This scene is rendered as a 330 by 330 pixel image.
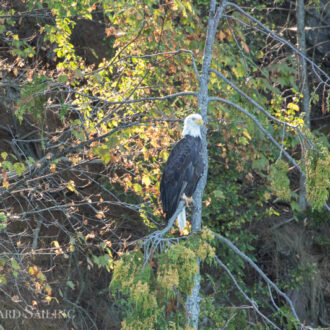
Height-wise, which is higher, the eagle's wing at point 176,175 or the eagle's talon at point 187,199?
the eagle's wing at point 176,175

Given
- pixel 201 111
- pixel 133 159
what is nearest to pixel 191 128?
pixel 201 111

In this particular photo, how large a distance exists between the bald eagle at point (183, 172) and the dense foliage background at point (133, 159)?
333 millimetres

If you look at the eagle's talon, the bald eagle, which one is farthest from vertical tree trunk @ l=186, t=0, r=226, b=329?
the bald eagle

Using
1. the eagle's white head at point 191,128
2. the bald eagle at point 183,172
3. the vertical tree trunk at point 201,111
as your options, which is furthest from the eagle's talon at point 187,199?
the eagle's white head at point 191,128

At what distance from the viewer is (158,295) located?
9.92 ft

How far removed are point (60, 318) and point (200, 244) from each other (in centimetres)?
470

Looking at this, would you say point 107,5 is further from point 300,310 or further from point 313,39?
point 300,310

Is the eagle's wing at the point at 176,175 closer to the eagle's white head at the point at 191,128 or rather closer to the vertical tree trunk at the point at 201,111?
the eagle's white head at the point at 191,128

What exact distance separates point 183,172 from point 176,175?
0.06m

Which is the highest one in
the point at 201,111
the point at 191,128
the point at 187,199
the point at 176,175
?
the point at 201,111

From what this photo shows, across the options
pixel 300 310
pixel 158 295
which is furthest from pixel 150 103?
pixel 300 310

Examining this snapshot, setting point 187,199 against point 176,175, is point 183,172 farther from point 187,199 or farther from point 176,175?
point 187,199

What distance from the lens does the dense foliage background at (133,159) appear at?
491 cm

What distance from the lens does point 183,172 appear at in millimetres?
4555
